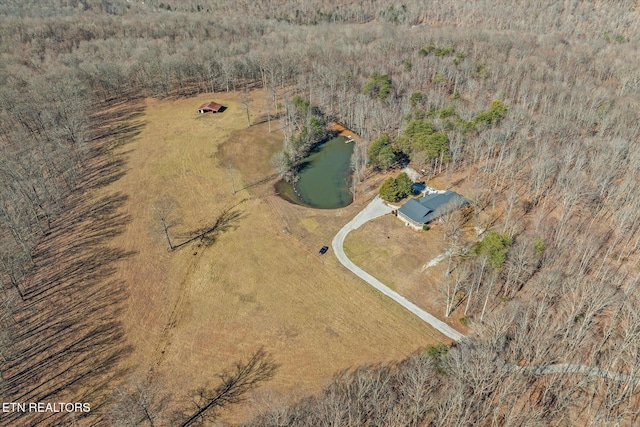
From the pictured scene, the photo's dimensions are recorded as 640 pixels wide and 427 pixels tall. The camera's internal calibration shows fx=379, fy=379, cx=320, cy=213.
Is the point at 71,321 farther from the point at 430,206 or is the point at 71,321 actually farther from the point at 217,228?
the point at 430,206

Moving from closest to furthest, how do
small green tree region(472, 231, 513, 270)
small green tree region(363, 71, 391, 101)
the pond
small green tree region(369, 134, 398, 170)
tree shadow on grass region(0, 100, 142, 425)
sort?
tree shadow on grass region(0, 100, 142, 425) < small green tree region(472, 231, 513, 270) < the pond < small green tree region(369, 134, 398, 170) < small green tree region(363, 71, 391, 101)

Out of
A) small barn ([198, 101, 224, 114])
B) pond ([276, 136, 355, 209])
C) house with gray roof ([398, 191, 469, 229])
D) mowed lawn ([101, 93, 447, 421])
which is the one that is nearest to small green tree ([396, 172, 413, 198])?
house with gray roof ([398, 191, 469, 229])

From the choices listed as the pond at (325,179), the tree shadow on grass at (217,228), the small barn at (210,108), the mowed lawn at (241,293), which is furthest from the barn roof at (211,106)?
the tree shadow on grass at (217,228)

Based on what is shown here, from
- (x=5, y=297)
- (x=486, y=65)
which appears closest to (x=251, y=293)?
(x=5, y=297)

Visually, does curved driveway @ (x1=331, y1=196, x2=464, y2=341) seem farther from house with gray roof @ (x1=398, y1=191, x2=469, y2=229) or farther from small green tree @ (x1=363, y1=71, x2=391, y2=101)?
small green tree @ (x1=363, y1=71, x2=391, y2=101)

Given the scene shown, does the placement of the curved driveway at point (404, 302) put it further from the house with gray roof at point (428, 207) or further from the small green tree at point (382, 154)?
the small green tree at point (382, 154)

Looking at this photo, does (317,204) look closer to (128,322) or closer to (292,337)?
(292,337)

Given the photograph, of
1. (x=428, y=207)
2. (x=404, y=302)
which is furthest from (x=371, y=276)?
(x=428, y=207)
